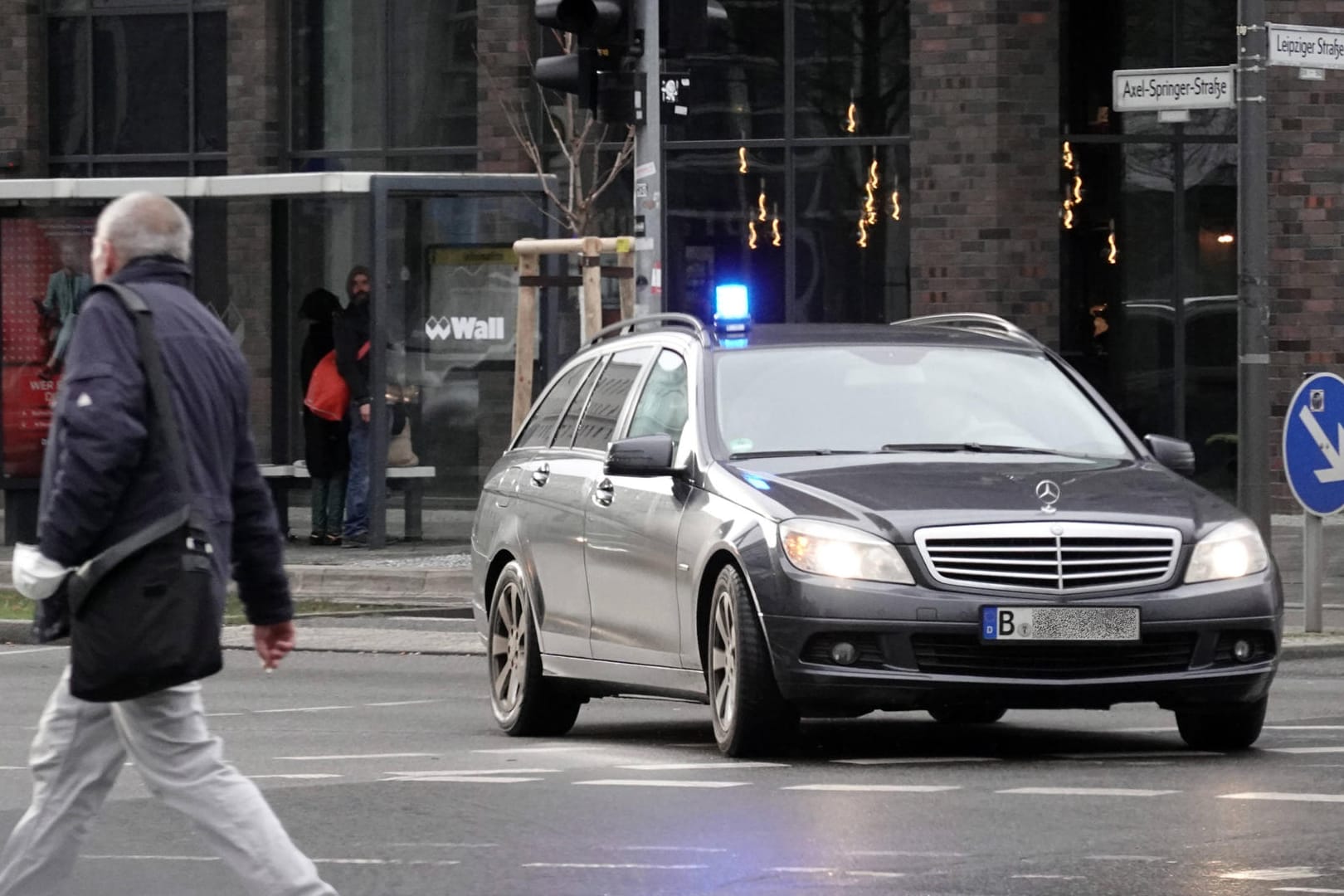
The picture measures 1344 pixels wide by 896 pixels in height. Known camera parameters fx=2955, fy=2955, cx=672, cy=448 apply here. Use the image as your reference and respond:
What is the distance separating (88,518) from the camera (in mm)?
6000

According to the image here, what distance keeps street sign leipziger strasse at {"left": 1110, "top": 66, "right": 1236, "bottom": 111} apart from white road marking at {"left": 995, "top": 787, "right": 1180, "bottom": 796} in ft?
23.4

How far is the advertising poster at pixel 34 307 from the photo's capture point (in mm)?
23156

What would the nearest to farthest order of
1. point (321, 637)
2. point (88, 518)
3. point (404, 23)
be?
point (88, 518) < point (321, 637) < point (404, 23)

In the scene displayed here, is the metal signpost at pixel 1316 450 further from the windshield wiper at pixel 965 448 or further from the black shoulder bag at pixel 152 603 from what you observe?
the black shoulder bag at pixel 152 603

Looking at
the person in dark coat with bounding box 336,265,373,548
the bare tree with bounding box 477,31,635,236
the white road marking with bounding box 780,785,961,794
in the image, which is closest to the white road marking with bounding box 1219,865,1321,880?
the white road marking with bounding box 780,785,961,794

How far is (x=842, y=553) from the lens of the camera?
941cm

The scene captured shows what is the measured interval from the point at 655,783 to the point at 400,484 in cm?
1326

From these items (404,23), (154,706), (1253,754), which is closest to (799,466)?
(1253,754)

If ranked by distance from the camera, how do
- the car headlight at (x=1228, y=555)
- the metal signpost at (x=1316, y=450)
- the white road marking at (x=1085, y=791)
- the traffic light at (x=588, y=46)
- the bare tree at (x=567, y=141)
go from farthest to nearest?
the bare tree at (x=567, y=141) < the traffic light at (x=588, y=46) < the metal signpost at (x=1316, y=450) < the car headlight at (x=1228, y=555) < the white road marking at (x=1085, y=791)

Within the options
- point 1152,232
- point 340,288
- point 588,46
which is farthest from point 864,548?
point 1152,232

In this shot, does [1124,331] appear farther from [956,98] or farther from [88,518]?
[88,518]

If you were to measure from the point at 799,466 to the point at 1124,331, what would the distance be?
51.7 ft

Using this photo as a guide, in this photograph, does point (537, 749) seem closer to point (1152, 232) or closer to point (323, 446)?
point (323, 446)

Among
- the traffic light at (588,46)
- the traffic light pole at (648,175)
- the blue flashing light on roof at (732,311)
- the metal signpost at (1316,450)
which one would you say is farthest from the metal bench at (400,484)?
the blue flashing light on roof at (732,311)
